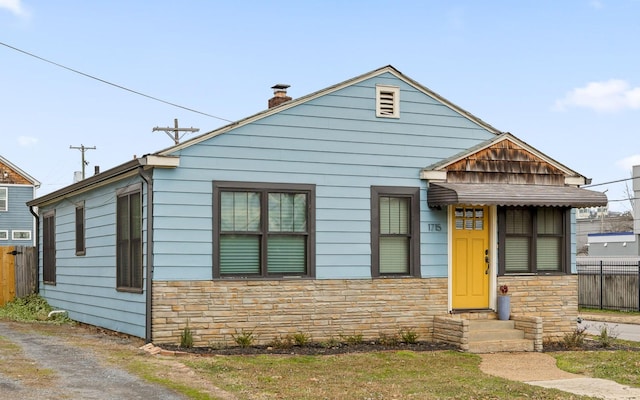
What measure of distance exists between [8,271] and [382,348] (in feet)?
40.1

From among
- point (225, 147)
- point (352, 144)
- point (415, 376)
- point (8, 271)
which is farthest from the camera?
point (8, 271)

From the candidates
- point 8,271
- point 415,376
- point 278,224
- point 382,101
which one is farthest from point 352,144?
point 8,271

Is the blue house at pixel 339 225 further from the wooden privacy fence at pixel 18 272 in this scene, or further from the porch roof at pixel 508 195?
the wooden privacy fence at pixel 18 272

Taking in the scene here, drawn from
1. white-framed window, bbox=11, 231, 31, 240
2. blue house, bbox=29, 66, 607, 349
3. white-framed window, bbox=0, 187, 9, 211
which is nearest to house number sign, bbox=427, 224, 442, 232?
blue house, bbox=29, 66, 607, 349

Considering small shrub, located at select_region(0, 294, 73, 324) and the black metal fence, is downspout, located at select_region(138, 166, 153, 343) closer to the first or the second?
small shrub, located at select_region(0, 294, 73, 324)

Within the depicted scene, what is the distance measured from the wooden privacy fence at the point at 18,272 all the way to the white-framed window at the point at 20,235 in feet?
79.8

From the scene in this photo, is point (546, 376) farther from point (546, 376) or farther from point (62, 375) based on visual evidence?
point (62, 375)

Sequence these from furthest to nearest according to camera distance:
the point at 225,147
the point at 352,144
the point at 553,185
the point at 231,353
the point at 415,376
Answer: the point at 553,185, the point at 352,144, the point at 225,147, the point at 231,353, the point at 415,376

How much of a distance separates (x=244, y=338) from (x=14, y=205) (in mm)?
35218

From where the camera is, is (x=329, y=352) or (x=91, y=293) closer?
(x=329, y=352)

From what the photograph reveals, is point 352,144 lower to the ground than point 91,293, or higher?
higher

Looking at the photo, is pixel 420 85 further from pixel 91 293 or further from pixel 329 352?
pixel 91 293

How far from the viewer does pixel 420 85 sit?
16.0 metres

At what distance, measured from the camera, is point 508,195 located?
15375 mm
